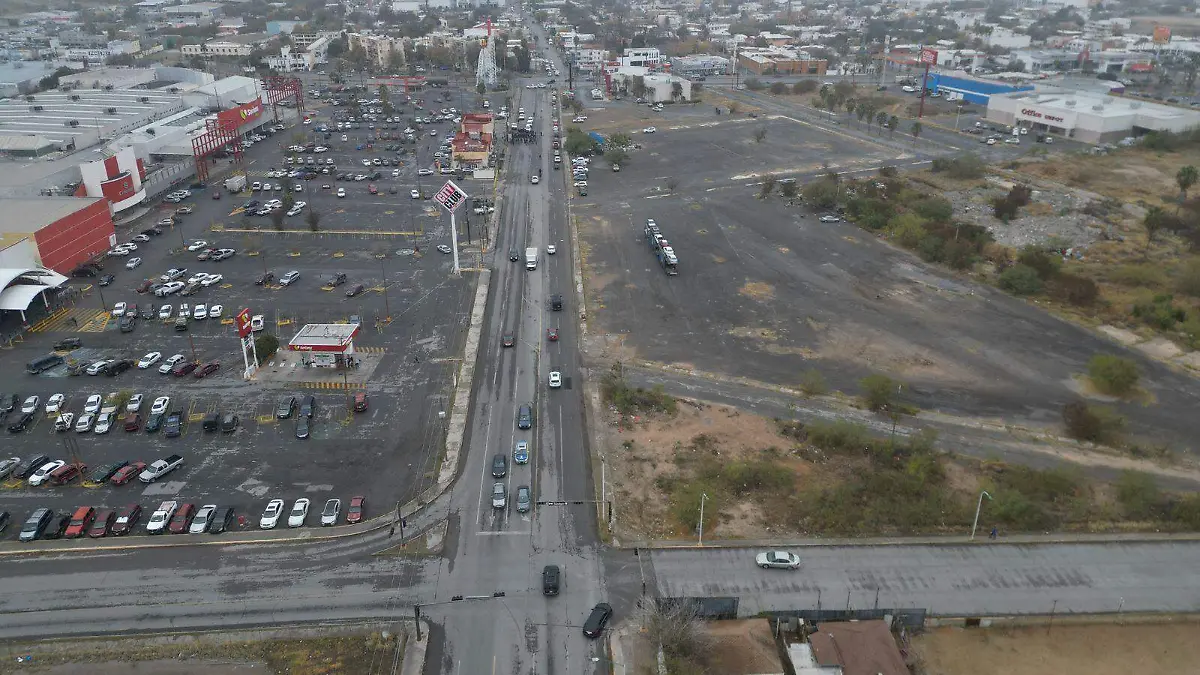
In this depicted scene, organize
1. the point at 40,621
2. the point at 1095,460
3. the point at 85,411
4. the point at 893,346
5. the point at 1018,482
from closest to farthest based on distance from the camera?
the point at 40,621
the point at 1018,482
the point at 1095,460
the point at 85,411
the point at 893,346

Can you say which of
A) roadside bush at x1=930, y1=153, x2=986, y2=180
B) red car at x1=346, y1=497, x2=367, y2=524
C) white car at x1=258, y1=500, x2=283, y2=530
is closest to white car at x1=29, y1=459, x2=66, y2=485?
white car at x1=258, y1=500, x2=283, y2=530

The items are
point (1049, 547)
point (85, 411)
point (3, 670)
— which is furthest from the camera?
point (85, 411)

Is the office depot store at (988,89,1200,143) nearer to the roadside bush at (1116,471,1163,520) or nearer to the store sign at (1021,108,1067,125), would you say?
the store sign at (1021,108,1067,125)

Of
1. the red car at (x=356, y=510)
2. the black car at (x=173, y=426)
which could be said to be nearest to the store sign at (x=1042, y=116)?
the red car at (x=356, y=510)

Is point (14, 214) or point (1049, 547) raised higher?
point (14, 214)

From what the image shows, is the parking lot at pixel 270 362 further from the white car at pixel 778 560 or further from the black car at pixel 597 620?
the white car at pixel 778 560

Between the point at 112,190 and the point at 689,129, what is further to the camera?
the point at 689,129

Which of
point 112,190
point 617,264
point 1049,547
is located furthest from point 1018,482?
point 112,190

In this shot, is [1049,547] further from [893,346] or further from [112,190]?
[112,190]
